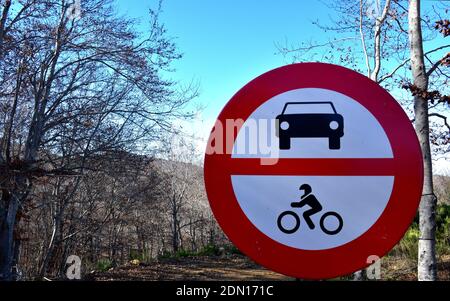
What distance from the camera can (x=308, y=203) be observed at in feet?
4.20

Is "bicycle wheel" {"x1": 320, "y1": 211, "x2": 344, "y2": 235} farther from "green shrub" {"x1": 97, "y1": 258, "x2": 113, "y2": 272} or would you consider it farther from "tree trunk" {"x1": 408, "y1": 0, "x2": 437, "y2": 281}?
"green shrub" {"x1": 97, "y1": 258, "x2": 113, "y2": 272}

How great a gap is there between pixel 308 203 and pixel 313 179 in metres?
0.08

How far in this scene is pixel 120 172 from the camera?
990cm

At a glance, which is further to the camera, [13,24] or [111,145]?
[111,145]

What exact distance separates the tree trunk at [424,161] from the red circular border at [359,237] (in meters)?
3.69

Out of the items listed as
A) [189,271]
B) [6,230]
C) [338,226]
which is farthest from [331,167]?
[189,271]

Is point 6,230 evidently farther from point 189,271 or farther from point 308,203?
point 308,203

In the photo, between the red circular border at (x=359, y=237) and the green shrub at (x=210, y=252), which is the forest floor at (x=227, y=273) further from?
the red circular border at (x=359, y=237)

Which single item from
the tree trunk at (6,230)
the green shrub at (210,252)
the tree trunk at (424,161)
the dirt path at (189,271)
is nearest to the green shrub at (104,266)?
the dirt path at (189,271)

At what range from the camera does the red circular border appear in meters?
1.24

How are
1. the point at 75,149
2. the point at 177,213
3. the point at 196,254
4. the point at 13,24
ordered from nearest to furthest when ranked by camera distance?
the point at 13,24
the point at 75,149
the point at 196,254
the point at 177,213

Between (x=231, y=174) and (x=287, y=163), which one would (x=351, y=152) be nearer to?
(x=287, y=163)
